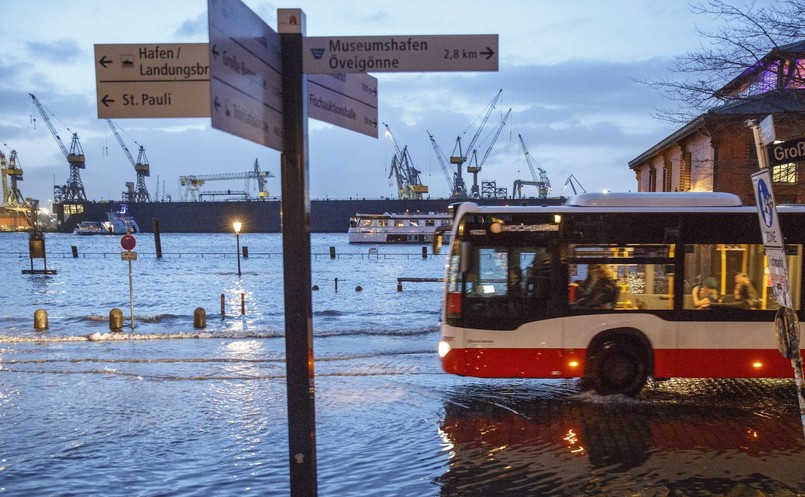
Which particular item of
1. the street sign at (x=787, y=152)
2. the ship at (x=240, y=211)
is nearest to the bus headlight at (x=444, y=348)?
the street sign at (x=787, y=152)

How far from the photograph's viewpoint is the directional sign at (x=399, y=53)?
11.1 feet

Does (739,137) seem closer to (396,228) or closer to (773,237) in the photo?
(773,237)

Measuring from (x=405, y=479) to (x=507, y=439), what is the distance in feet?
5.60

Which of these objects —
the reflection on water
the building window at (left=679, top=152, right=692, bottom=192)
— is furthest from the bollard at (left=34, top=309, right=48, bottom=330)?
the building window at (left=679, top=152, right=692, bottom=192)

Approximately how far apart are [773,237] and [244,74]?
4.35 metres

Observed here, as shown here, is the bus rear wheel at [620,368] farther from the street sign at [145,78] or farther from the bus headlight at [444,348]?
the street sign at [145,78]

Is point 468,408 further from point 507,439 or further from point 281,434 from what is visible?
point 281,434

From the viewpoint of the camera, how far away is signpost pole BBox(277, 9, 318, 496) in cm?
318

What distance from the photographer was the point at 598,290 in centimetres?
929

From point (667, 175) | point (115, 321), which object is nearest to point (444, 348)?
point (115, 321)

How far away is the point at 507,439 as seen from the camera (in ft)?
24.8

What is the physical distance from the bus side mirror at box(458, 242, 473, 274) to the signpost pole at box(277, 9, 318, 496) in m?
6.09

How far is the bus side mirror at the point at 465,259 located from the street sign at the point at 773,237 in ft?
14.5

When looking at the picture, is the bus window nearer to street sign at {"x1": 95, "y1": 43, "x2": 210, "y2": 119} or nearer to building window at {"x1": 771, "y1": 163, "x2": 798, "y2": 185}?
street sign at {"x1": 95, "y1": 43, "x2": 210, "y2": 119}
